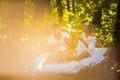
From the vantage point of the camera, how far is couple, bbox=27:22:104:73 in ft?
39.0

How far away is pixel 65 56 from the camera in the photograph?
12.3 metres

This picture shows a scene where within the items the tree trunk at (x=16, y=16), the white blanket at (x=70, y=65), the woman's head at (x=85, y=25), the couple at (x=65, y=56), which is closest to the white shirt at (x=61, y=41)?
the couple at (x=65, y=56)

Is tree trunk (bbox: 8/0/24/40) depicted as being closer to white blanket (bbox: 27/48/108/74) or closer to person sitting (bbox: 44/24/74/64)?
person sitting (bbox: 44/24/74/64)

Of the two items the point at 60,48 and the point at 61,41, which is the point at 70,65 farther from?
the point at 61,41

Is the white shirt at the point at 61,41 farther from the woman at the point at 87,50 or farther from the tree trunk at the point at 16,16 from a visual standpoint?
the tree trunk at the point at 16,16

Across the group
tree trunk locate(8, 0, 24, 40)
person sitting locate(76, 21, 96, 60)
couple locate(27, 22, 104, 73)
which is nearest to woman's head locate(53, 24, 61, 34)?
couple locate(27, 22, 104, 73)

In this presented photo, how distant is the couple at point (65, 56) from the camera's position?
39.0ft

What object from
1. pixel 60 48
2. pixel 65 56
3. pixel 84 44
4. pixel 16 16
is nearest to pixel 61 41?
pixel 60 48

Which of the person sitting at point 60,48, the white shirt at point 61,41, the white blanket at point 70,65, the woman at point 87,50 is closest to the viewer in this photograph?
the white blanket at point 70,65

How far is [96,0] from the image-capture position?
13820mm

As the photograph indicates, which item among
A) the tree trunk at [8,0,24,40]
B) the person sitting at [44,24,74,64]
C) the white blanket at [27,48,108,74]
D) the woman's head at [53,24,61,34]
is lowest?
the white blanket at [27,48,108,74]

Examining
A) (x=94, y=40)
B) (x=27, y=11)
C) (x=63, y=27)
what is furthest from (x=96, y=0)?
(x=27, y=11)

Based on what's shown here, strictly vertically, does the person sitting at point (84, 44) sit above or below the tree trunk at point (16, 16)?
below

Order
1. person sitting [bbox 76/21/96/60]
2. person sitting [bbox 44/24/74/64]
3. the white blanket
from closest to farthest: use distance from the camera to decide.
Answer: the white blanket, person sitting [bbox 44/24/74/64], person sitting [bbox 76/21/96/60]
